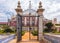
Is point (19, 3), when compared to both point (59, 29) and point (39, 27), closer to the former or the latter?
point (39, 27)

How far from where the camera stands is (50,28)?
67688 mm

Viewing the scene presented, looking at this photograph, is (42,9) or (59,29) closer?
(42,9)

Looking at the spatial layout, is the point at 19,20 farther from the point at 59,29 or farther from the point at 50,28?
the point at 59,29

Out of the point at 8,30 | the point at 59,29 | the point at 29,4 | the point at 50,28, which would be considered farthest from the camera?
the point at 59,29

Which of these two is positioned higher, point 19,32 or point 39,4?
point 39,4

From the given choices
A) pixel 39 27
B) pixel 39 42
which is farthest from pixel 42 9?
pixel 39 42

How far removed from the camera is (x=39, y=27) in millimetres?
18234

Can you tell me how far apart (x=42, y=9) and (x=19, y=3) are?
95.8 inches

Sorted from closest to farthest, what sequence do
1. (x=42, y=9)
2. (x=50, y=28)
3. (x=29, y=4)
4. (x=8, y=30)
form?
(x=42, y=9), (x=29, y=4), (x=8, y=30), (x=50, y=28)

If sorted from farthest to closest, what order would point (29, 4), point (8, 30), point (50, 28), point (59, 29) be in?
point (59, 29)
point (50, 28)
point (8, 30)
point (29, 4)

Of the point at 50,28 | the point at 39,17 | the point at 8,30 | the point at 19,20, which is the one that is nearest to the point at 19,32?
the point at 19,20

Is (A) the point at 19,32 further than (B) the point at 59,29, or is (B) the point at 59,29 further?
(B) the point at 59,29

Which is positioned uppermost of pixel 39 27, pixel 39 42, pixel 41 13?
pixel 41 13

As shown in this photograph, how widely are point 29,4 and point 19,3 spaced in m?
1.69
